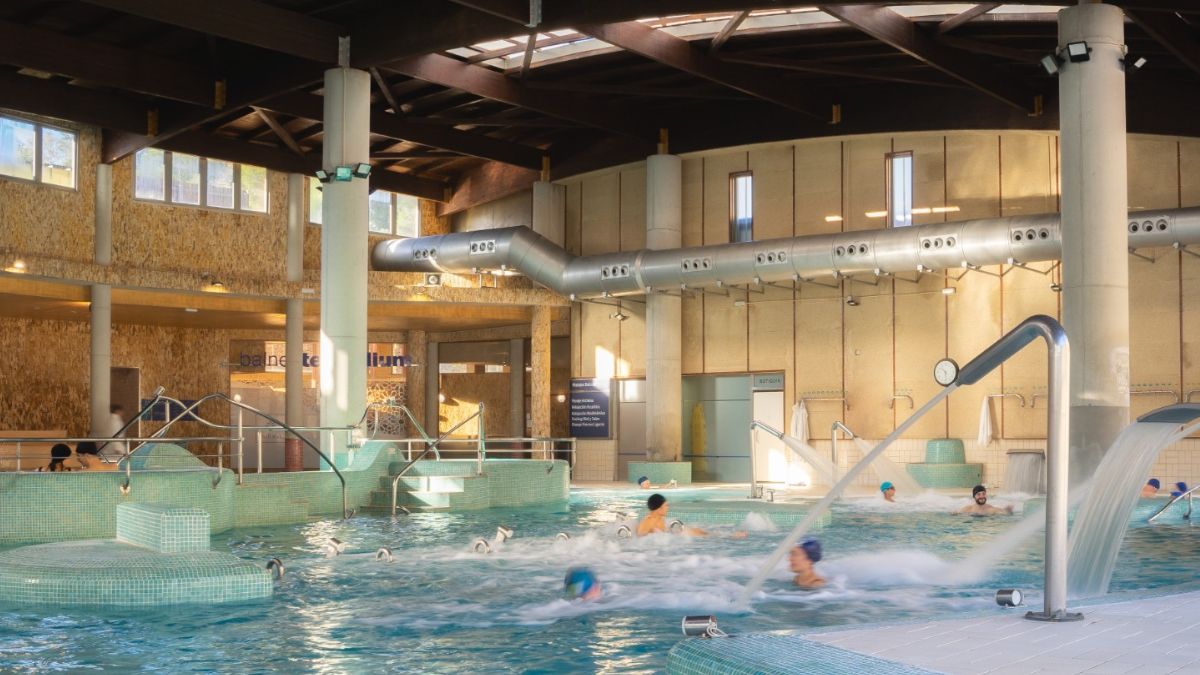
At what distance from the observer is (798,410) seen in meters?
21.6

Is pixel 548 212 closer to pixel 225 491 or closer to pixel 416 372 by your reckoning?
pixel 416 372

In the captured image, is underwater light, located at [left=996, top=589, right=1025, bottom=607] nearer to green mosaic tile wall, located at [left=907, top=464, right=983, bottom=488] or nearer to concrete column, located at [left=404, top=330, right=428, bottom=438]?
green mosaic tile wall, located at [left=907, top=464, right=983, bottom=488]

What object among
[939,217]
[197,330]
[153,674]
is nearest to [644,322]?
[939,217]

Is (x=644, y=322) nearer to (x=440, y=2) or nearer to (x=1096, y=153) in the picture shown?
(x=440, y=2)

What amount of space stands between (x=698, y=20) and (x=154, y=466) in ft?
33.6

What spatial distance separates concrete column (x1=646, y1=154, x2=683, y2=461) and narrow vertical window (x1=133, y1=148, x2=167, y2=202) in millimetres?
9241

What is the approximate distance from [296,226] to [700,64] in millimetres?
9539

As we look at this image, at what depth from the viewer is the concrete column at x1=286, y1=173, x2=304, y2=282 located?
927 inches

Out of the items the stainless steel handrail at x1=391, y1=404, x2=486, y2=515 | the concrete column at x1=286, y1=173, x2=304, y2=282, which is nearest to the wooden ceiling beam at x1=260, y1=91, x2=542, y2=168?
the concrete column at x1=286, y1=173, x2=304, y2=282

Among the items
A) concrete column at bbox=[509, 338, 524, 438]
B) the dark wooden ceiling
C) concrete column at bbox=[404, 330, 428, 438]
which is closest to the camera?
the dark wooden ceiling

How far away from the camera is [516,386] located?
27.2 m

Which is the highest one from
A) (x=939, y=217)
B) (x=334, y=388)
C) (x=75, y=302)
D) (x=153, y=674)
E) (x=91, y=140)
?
(x=91, y=140)

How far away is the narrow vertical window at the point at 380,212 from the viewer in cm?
2617

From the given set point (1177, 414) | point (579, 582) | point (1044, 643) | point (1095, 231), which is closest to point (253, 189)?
point (1095, 231)
